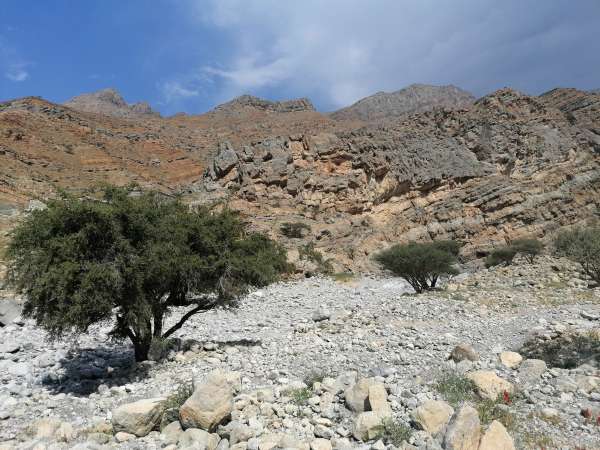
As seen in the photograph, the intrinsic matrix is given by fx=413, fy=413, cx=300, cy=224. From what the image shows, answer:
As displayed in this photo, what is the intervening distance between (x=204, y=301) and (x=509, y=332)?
942 cm

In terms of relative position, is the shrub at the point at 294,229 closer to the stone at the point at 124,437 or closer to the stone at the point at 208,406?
the stone at the point at 208,406

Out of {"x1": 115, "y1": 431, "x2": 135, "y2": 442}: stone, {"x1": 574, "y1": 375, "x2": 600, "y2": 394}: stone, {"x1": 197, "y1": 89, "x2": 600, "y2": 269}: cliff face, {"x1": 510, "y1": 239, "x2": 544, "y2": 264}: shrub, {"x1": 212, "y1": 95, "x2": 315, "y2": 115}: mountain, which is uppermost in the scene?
{"x1": 212, "y1": 95, "x2": 315, "y2": 115}: mountain

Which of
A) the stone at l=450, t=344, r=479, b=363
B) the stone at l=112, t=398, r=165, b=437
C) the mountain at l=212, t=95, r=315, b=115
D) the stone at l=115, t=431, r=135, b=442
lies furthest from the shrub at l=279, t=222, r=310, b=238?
the mountain at l=212, t=95, r=315, b=115

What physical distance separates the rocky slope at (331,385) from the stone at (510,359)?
0.04m

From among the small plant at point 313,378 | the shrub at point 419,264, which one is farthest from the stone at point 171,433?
the shrub at point 419,264

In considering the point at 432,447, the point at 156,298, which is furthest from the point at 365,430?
the point at 156,298

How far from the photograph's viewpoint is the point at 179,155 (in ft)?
285

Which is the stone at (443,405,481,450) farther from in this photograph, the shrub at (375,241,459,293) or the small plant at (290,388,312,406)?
the shrub at (375,241,459,293)

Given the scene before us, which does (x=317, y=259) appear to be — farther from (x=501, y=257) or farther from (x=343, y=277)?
(x=501, y=257)

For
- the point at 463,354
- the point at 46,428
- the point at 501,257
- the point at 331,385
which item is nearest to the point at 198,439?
the point at 331,385

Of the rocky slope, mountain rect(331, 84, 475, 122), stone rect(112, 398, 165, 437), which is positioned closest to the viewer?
the rocky slope

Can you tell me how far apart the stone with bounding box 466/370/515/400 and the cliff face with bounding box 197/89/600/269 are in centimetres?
3134

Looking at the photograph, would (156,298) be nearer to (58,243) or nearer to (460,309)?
(58,243)

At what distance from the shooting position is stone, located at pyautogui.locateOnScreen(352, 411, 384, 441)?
6.04 metres
